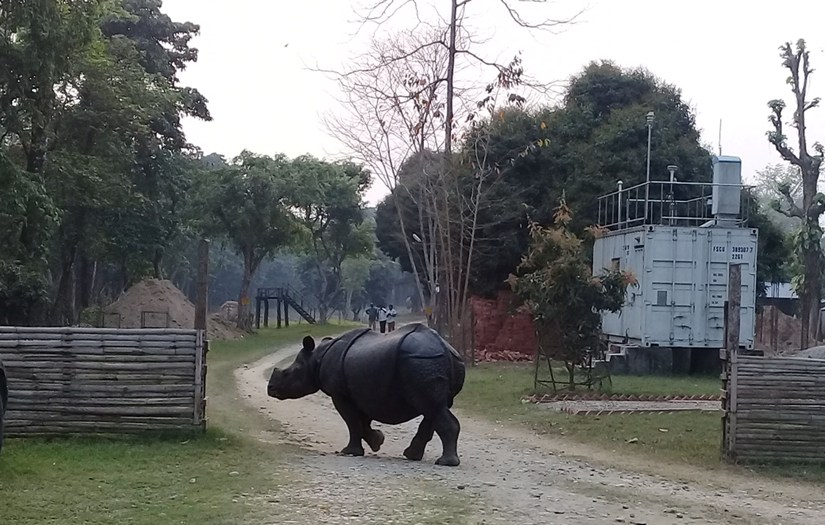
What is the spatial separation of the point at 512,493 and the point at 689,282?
15398 mm

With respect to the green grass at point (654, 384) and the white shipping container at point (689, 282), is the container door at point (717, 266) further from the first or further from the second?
the green grass at point (654, 384)

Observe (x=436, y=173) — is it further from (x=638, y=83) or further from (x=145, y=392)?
(x=145, y=392)

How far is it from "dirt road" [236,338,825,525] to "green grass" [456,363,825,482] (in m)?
0.86

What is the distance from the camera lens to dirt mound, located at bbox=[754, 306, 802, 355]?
33.2 meters

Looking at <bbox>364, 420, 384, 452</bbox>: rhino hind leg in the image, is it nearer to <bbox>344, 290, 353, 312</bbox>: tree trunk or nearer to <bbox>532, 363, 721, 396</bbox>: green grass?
<bbox>532, 363, 721, 396</bbox>: green grass

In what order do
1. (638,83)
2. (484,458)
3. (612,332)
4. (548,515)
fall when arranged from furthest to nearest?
1. (638,83)
2. (612,332)
3. (484,458)
4. (548,515)

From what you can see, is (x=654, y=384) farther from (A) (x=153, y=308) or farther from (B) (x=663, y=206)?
(A) (x=153, y=308)

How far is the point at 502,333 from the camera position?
108ft

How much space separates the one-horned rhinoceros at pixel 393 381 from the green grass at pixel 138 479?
1089 millimetres

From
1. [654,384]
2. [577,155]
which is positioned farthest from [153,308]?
[654,384]

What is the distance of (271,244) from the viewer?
152 ft

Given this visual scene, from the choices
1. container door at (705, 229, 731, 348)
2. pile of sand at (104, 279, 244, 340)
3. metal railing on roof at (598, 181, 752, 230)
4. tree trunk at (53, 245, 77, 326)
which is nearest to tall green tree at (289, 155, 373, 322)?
pile of sand at (104, 279, 244, 340)

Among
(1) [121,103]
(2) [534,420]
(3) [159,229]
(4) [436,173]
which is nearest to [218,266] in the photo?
(3) [159,229]

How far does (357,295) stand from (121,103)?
47.0 metres
